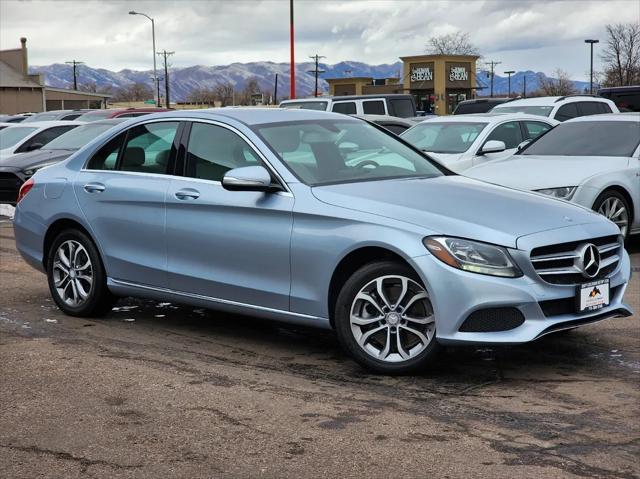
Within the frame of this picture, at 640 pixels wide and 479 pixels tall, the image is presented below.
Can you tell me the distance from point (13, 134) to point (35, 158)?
16.4 feet

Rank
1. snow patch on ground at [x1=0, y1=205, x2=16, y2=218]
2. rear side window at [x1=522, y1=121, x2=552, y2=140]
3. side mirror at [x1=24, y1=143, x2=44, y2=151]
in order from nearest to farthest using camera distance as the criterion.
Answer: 1. rear side window at [x1=522, y1=121, x2=552, y2=140]
2. snow patch on ground at [x1=0, y1=205, x2=16, y2=218]
3. side mirror at [x1=24, y1=143, x2=44, y2=151]

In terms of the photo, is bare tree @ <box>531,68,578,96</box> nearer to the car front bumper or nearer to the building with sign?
the building with sign

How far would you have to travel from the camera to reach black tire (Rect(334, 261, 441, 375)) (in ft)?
18.7

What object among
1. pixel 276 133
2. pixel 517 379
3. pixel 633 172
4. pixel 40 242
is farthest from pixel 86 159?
pixel 633 172

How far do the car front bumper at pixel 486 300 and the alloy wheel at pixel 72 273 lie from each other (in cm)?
314

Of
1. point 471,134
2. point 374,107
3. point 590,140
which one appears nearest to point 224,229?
point 590,140

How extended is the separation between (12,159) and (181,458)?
13266mm

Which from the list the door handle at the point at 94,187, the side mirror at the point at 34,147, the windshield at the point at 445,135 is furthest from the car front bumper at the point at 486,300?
the side mirror at the point at 34,147

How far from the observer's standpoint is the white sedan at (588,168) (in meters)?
10.5

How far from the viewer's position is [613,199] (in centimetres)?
1076

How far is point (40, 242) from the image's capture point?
7.96 metres

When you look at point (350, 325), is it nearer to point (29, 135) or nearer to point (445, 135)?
point (445, 135)

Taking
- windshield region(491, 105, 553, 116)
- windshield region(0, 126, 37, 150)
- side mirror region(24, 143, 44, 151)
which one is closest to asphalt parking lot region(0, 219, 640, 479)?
side mirror region(24, 143, 44, 151)

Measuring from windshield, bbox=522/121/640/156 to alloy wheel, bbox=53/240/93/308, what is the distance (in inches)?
243
